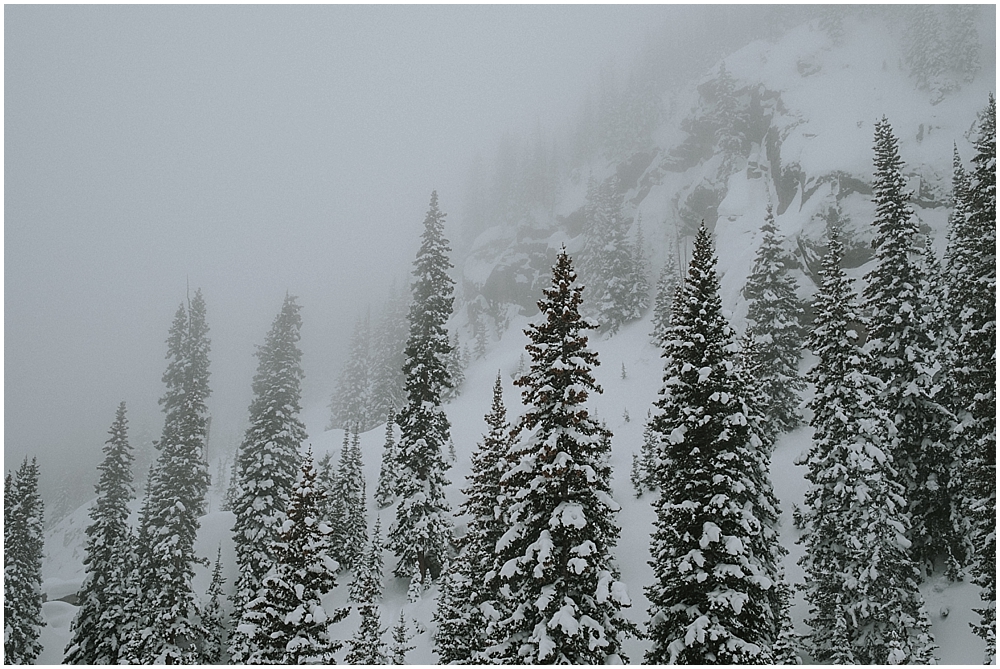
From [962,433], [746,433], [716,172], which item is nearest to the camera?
[746,433]

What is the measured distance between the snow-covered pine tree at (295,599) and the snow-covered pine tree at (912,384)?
22494mm

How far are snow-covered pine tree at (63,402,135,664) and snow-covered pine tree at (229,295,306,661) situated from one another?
549 cm

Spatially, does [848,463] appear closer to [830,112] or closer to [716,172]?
[830,112]

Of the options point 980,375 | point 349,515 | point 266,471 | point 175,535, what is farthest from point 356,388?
point 980,375

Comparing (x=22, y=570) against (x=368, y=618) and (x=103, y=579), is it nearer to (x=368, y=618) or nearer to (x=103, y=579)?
(x=103, y=579)

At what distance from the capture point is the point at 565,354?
16.5 metres

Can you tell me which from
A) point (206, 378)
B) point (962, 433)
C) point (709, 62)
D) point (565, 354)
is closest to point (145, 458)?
point (206, 378)

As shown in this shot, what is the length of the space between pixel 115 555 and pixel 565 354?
27.3 metres

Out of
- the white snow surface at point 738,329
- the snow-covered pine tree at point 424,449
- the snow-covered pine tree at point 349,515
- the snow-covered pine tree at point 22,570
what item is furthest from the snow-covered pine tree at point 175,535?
the snow-covered pine tree at point 424,449

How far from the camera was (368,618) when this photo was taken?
25297 mm

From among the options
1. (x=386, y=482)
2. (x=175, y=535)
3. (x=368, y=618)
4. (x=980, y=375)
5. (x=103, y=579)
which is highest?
(x=980, y=375)

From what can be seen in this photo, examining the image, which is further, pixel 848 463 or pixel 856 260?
pixel 856 260

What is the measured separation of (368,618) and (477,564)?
25.2ft

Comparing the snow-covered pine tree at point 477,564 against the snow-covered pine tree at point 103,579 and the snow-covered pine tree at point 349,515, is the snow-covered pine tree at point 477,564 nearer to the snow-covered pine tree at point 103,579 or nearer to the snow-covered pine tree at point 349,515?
the snow-covered pine tree at point 349,515
